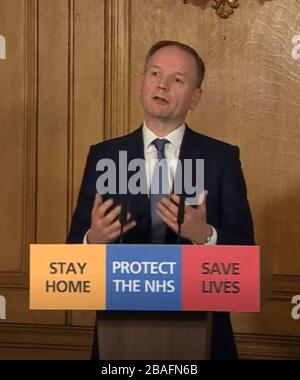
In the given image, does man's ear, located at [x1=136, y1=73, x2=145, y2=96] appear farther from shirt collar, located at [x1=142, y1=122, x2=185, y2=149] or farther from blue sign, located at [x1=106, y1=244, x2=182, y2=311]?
blue sign, located at [x1=106, y1=244, x2=182, y2=311]

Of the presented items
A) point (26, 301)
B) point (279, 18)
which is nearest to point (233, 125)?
point (279, 18)

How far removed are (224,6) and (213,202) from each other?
0.56 m

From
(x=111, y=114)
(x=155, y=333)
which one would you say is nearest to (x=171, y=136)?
(x=111, y=114)

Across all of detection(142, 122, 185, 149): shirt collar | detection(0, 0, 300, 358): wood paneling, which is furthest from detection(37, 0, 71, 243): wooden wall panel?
detection(142, 122, 185, 149): shirt collar

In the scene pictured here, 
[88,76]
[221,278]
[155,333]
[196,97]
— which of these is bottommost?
[155,333]

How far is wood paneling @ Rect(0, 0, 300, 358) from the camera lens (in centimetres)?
183

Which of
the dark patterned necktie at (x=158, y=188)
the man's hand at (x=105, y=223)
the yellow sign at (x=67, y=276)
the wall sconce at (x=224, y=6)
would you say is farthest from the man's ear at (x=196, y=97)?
the yellow sign at (x=67, y=276)

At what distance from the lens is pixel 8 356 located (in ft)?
6.70

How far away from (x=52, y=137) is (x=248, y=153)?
55 centimetres

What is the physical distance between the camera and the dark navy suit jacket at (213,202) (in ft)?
5.41

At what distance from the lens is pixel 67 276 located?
142 cm

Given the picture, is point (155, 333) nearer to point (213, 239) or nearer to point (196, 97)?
point (213, 239)
